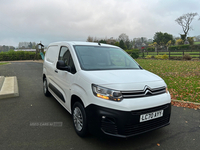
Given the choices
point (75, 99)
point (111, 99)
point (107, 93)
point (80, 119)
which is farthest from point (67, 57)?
point (111, 99)

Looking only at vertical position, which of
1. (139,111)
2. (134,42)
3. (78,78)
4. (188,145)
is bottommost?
(188,145)

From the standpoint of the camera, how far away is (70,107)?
330cm

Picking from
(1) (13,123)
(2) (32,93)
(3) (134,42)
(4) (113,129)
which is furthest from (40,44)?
(3) (134,42)

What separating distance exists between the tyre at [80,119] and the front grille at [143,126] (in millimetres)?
771

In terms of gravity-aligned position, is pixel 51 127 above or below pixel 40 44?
below

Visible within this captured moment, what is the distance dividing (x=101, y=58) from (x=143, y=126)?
67.6 inches

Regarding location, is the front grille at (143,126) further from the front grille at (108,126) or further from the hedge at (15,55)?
the hedge at (15,55)

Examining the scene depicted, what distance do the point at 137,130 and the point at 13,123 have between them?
2928 millimetres

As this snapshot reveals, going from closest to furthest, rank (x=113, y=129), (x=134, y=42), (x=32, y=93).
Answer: (x=113, y=129) < (x=32, y=93) < (x=134, y=42)

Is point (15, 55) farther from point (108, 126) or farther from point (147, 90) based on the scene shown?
point (147, 90)

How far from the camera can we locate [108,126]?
2.43 meters

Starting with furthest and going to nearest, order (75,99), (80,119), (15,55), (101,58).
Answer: (15,55)
(101,58)
(75,99)
(80,119)

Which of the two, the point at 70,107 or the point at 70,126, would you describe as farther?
the point at 70,126

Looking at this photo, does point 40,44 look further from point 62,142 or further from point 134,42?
point 134,42
